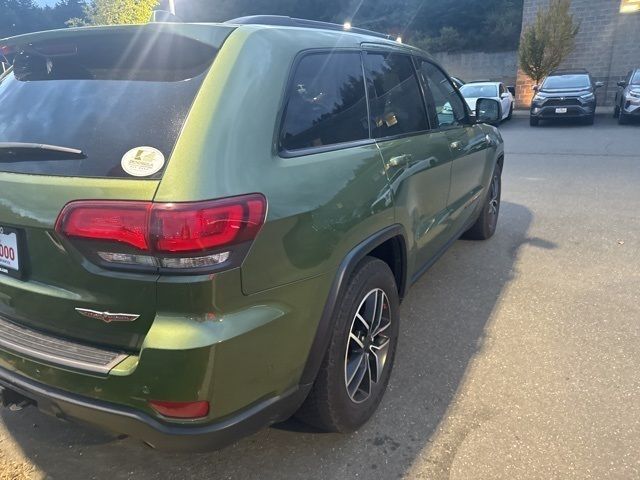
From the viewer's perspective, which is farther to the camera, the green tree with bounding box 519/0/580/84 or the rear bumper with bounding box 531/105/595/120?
the green tree with bounding box 519/0/580/84

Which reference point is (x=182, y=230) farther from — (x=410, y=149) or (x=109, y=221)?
(x=410, y=149)

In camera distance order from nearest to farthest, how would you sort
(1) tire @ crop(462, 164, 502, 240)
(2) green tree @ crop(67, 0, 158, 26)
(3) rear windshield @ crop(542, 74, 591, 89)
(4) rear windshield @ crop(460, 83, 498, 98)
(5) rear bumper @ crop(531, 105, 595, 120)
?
(1) tire @ crop(462, 164, 502, 240), (5) rear bumper @ crop(531, 105, 595, 120), (3) rear windshield @ crop(542, 74, 591, 89), (4) rear windshield @ crop(460, 83, 498, 98), (2) green tree @ crop(67, 0, 158, 26)

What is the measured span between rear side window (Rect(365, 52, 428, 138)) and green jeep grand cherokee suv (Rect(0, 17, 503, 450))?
370mm

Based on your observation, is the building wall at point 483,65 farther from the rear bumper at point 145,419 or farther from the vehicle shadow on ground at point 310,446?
the rear bumper at point 145,419

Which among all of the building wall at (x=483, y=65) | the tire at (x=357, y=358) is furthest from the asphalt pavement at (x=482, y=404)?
the building wall at (x=483, y=65)

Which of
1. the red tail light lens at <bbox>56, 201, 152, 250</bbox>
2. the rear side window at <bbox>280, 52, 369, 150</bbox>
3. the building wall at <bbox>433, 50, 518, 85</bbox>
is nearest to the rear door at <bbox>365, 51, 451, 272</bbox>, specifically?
the rear side window at <bbox>280, 52, 369, 150</bbox>

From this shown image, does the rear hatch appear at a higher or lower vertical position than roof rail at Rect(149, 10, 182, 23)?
lower

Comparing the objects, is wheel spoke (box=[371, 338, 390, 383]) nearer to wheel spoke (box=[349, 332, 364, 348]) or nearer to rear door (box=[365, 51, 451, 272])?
wheel spoke (box=[349, 332, 364, 348])

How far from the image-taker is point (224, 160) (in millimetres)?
1716

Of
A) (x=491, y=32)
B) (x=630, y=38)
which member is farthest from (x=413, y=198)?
(x=491, y=32)

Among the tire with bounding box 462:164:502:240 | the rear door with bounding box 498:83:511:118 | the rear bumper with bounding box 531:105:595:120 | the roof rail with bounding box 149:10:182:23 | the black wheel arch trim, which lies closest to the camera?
the black wheel arch trim

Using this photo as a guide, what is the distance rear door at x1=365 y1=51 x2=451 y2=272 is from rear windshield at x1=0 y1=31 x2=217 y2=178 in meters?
1.12

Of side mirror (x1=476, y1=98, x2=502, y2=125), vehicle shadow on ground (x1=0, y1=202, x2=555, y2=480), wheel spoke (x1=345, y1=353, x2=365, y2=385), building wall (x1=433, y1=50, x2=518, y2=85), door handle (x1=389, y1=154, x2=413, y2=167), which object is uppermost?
building wall (x1=433, y1=50, x2=518, y2=85)

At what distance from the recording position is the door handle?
8.64ft
